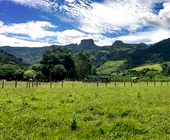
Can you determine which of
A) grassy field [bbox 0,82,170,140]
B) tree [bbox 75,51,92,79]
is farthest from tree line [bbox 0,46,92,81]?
grassy field [bbox 0,82,170,140]

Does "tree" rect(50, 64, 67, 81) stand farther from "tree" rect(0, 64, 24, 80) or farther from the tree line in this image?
"tree" rect(0, 64, 24, 80)

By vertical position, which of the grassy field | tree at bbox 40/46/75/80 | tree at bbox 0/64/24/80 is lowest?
the grassy field

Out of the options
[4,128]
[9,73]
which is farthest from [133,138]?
[9,73]

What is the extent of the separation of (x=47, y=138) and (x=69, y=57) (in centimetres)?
11410

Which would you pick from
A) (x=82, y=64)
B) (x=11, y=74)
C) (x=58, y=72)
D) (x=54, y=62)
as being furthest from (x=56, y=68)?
(x=11, y=74)

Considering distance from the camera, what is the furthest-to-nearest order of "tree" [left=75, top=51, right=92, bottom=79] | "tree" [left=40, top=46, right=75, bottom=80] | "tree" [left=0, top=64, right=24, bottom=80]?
"tree" [left=75, top=51, right=92, bottom=79]
"tree" [left=0, top=64, right=24, bottom=80]
"tree" [left=40, top=46, right=75, bottom=80]

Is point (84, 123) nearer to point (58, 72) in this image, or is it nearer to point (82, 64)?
point (58, 72)

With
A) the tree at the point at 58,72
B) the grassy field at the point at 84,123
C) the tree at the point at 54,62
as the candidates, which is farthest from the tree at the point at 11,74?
the grassy field at the point at 84,123

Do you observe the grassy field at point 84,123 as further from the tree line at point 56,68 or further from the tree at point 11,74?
the tree at point 11,74

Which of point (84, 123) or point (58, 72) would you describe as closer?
point (84, 123)

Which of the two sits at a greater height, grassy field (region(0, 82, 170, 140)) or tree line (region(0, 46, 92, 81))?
tree line (region(0, 46, 92, 81))

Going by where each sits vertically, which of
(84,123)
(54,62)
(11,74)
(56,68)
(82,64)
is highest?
(54,62)

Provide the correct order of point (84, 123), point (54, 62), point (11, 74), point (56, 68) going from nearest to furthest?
point (84, 123)
point (56, 68)
point (54, 62)
point (11, 74)

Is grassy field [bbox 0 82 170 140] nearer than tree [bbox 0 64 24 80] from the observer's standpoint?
Yes
